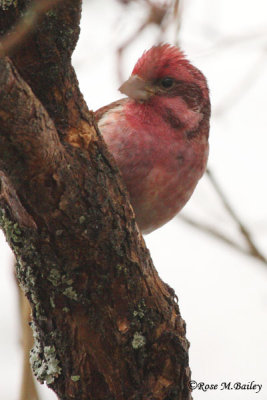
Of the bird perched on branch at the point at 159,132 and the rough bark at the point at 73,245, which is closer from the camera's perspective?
the rough bark at the point at 73,245

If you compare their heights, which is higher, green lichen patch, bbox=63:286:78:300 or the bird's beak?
the bird's beak

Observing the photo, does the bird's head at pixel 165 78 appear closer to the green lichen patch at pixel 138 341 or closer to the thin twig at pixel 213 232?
the thin twig at pixel 213 232

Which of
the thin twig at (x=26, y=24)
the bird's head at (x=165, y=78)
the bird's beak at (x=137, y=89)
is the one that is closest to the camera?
the thin twig at (x=26, y=24)

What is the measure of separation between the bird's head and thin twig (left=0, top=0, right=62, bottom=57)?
2300mm

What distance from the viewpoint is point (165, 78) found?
18.7 feet

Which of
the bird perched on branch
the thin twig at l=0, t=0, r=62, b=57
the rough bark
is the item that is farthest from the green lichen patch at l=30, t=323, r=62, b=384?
the thin twig at l=0, t=0, r=62, b=57

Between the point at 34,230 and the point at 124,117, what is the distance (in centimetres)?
216

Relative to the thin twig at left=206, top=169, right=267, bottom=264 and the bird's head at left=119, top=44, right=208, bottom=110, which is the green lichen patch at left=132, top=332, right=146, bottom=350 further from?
the bird's head at left=119, top=44, right=208, bottom=110

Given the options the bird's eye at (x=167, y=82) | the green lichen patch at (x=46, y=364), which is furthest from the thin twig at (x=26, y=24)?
the bird's eye at (x=167, y=82)

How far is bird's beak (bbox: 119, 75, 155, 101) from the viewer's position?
5426mm

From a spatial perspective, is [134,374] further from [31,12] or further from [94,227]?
[31,12]

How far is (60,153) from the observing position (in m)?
3.45

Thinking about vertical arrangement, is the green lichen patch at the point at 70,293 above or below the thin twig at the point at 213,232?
below

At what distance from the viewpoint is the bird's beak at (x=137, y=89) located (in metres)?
5.43
